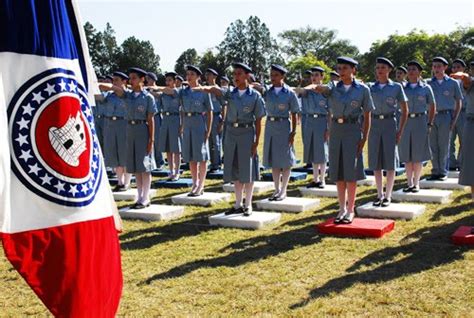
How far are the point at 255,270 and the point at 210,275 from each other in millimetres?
445

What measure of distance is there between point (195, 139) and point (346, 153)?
325 cm

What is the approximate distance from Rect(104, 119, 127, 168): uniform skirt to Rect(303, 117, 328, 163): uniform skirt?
3161 mm

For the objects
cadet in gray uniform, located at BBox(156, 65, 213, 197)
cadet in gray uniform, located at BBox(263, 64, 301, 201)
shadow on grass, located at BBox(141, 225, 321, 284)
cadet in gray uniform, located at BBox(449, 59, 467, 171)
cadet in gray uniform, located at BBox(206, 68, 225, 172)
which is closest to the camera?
shadow on grass, located at BBox(141, 225, 321, 284)

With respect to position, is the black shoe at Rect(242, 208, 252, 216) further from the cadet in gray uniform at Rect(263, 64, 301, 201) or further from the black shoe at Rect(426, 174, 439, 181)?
the black shoe at Rect(426, 174, 439, 181)

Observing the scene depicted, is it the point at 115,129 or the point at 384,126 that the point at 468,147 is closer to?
the point at 384,126

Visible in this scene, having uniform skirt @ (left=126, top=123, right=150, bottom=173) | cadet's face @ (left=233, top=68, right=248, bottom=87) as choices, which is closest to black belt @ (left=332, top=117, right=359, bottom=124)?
cadet's face @ (left=233, top=68, right=248, bottom=87)

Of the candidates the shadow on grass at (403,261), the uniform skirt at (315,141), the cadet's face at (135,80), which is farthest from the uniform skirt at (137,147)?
the shadow on grass at (403,261)

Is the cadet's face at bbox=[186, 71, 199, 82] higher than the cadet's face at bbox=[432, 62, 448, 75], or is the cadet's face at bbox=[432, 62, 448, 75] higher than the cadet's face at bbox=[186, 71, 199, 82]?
the cadet's face at bbox=[432, 62, 448, 75]

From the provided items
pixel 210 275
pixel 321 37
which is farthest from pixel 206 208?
pixel 321 37

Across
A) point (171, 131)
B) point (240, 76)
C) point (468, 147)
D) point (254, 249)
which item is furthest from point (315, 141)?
point (254, 249)

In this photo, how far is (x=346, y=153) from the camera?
6770 millimetres

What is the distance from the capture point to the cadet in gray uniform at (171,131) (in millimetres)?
10781

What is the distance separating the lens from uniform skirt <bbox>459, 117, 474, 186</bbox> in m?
6.36

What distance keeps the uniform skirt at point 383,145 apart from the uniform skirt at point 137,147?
314 cm
